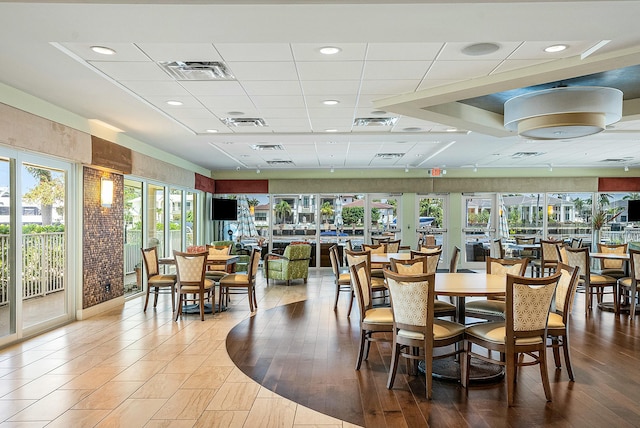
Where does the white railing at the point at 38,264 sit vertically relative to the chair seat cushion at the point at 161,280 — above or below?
above

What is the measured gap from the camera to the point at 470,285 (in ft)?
15.2

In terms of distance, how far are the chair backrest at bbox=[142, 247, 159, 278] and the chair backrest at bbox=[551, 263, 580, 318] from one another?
582 centimetres

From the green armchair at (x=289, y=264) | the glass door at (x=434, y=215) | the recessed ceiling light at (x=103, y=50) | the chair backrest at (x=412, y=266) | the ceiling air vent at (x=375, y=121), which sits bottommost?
the green armchair at (x=289, y=264)

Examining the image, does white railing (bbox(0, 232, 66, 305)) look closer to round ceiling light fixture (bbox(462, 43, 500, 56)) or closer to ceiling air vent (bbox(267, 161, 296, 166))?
round ceiling light fixture (bbox(462, 43, 500, 56))

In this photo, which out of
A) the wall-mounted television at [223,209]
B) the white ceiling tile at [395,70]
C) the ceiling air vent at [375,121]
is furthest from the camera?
the wall-mounted television at [223,209]

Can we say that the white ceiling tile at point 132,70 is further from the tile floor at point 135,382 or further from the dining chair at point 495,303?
the dining chair at point 495,303

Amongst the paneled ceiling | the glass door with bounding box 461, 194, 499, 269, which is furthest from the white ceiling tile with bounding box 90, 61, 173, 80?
the glass door with bounding box 461, 194, 499, 269

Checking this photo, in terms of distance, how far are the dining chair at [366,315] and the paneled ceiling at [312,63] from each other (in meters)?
2.02

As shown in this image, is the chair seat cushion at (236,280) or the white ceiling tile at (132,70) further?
the chair seat cushion at (236,280)

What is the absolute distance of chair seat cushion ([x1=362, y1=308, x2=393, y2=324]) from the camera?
4391mm

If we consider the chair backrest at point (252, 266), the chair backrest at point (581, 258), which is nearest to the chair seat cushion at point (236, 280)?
the chair backrest at point (252, 266)

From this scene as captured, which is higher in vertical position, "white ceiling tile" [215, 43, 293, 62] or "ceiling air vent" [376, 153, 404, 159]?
"white ceiling tile" [215, 43, 293, 62]

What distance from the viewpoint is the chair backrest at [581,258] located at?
7.56 m

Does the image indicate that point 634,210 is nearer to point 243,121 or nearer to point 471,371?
point 471,371
